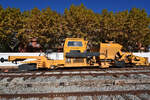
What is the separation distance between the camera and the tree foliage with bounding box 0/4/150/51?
45.8ft

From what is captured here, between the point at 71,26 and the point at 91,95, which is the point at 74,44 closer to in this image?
the point at 91,95

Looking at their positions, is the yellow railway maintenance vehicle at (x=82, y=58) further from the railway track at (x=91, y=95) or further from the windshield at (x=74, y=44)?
the railway track at (x=91, y=95)

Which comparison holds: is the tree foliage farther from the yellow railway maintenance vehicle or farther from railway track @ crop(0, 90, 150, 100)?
railway track @ crop(0, 90, 150, 100)

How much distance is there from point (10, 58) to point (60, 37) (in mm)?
9256

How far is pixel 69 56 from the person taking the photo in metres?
7.45

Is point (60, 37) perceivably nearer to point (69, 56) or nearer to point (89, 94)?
point (69, 56)

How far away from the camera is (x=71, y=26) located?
49.2 ft

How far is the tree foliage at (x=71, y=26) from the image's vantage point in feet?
45.8

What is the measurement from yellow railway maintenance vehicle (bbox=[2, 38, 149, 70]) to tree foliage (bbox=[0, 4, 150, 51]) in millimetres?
6701

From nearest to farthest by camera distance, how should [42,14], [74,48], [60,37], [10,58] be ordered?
[10,58] → [74,48] → [42,14] → [60,37]

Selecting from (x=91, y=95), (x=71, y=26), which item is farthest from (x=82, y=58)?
(x=71, y=26)

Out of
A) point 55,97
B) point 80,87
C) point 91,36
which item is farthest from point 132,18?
point 55,97

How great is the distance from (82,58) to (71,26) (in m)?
8.44

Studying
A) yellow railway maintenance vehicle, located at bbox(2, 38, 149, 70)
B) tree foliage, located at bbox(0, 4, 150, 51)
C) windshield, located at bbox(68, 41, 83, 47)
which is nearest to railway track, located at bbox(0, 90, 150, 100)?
yellow railway maintenance vehicle, located at bbox(2, 38, 149, 70)
